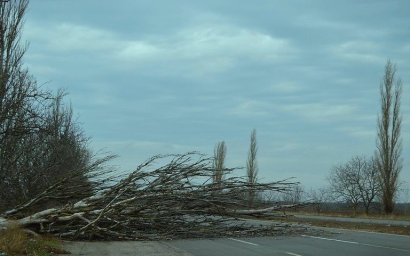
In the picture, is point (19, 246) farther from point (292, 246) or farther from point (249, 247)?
point (292, 246)

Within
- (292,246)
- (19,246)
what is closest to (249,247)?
(292,246)

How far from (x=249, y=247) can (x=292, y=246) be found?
1.35m

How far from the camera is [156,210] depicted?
16.6 meters

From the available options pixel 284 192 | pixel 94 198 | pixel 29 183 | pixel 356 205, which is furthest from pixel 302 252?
pixel 356 205

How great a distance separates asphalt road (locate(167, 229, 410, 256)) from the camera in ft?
49.1

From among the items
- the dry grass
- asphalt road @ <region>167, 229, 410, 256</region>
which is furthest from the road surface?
the dry grass

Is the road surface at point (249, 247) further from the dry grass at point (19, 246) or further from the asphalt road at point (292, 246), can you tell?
the dry grass at point (19, 246)

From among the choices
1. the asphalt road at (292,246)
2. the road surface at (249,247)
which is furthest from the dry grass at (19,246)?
the asphalt road at (292,246)

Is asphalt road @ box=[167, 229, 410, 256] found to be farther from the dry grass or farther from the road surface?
the dry grass

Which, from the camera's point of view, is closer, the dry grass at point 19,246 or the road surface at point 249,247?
the dry grass at point 19,246

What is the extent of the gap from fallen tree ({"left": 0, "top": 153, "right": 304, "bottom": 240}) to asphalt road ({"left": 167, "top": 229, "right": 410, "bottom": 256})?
22.8 inches

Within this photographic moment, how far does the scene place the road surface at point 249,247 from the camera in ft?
47.7

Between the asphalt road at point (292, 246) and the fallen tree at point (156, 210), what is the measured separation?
1.90 ft

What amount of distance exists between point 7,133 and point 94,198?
344cm
